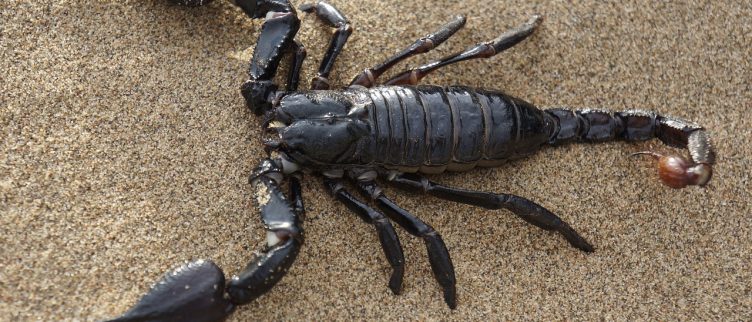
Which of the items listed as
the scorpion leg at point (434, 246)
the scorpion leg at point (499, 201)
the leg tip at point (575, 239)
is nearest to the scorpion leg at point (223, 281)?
the scorpion leg at point (434, 246)

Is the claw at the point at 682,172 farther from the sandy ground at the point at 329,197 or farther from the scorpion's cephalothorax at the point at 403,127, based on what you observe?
the scorpion's cephalothorax at the point at 403,127

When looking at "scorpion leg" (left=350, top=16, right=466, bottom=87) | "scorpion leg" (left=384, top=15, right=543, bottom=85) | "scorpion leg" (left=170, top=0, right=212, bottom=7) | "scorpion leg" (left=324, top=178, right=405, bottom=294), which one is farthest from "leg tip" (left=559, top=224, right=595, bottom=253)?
"scorpion leg" (left=170, top=0, right=212, bottom=7)

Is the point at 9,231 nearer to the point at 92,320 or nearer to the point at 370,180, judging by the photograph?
the point at 92,320

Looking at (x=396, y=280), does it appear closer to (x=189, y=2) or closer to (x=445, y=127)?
(x=445, y=127)

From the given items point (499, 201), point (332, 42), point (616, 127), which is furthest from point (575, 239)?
point (332, 42)

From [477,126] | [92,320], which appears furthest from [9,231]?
[477,126]

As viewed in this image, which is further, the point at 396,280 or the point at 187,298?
the point at 396,280
